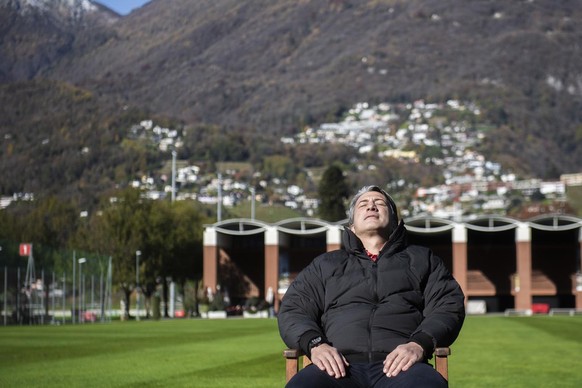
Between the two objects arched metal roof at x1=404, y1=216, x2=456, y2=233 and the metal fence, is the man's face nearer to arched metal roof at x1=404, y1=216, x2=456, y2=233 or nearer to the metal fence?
the metal fence

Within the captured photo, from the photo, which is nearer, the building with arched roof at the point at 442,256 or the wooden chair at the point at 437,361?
the wooden chair at the point at 437,361

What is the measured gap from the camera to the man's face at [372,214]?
27.6ft

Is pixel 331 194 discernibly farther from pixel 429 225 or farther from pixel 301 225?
pixel 429 225

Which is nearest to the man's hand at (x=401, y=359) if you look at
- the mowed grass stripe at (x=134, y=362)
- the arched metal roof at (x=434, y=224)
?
the mowed grass stripe at (x=134, y=362)

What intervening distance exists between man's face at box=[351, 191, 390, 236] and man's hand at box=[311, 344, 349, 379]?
968 millimetres

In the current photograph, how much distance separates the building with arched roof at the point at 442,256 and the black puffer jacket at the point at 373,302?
240ft

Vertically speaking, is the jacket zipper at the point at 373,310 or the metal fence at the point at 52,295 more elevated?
the jacket zipper at the point at 373,310

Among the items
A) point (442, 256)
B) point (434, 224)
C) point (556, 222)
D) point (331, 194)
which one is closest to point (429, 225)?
point (434, 224)

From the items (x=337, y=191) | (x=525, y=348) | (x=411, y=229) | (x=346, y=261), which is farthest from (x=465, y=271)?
(x=346, y=261)

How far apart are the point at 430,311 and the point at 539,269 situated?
81744 millimetres

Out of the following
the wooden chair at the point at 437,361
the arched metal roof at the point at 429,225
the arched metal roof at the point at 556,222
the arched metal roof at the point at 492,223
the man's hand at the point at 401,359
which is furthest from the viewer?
the arched metal roof at the point at 492,223

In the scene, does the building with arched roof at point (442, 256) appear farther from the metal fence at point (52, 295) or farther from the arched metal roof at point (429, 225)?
the metal fence at point (52, 295)

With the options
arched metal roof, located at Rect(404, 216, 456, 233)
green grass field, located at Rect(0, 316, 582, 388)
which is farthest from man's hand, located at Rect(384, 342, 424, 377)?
arched metal roof, located at Rect(404, 216, 456, 233)

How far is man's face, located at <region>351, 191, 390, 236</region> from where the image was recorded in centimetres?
841
